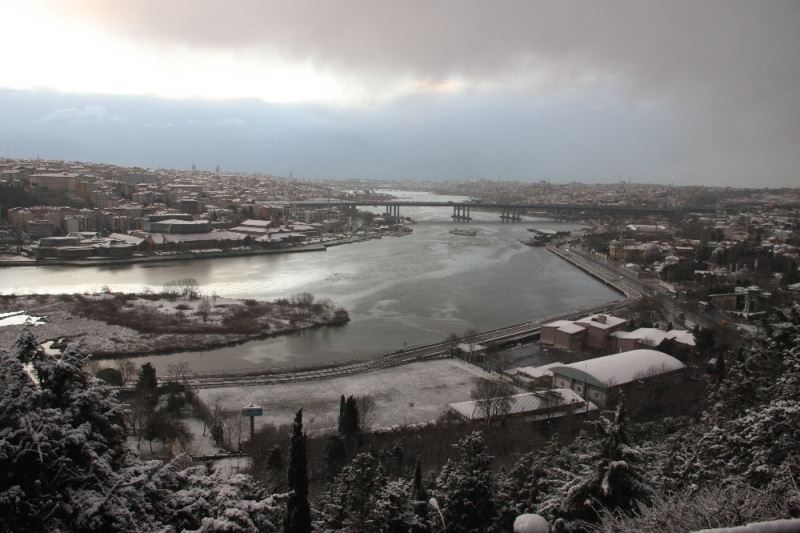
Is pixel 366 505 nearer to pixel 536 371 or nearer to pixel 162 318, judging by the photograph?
pixel 536 371

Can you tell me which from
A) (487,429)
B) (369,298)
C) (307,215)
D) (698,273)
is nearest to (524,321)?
(369,298)

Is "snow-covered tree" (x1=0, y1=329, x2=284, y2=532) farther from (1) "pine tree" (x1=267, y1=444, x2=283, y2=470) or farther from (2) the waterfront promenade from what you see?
(2) the waterfront promenade

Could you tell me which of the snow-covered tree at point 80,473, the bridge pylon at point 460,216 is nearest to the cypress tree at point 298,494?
the snow-covered tree at point 80,473

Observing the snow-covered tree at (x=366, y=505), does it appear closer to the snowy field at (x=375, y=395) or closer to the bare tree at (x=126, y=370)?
the snowy field at (x=375, y=395)

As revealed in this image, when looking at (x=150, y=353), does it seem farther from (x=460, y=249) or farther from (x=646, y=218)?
(x=646, y=218)

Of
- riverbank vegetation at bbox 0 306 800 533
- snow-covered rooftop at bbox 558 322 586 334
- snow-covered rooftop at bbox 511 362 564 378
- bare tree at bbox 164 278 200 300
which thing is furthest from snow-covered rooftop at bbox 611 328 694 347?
bare tree at bbox 164 278 200 300

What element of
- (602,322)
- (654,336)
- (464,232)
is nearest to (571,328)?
(602,322)
